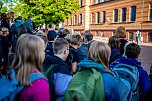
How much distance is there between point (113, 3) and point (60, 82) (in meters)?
37.7

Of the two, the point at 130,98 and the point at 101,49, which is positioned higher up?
the point at 101,49

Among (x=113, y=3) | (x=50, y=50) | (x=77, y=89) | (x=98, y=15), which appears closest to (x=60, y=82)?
(x=77, y=89)

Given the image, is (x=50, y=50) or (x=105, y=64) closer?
(x=105, y=64)

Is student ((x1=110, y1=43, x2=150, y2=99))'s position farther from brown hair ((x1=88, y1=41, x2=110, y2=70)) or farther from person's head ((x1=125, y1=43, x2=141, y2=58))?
brown hair ((x1=88, y1=41, x2=110, y2=70))

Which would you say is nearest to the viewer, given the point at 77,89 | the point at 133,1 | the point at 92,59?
the point at 77,89

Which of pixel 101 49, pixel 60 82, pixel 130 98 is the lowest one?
pixel 130 98

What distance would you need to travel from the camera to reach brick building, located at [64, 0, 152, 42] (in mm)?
32438

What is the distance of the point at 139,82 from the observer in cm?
431

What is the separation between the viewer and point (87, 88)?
3.19 m

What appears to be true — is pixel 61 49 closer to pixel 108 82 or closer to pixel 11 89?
pixel 108 82

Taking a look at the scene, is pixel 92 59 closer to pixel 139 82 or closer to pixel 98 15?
pixel 139 82

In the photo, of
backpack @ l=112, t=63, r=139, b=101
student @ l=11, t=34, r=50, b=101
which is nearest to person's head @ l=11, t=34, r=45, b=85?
student @ l=11, t=34, r=50, b=101

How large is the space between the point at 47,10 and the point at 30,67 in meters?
19.3

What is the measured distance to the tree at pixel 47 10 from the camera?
2167 centimetres
